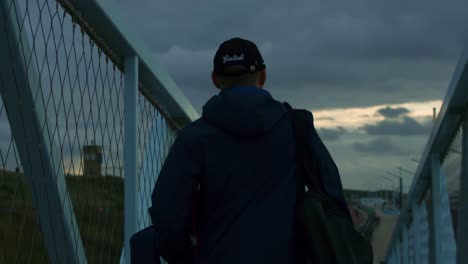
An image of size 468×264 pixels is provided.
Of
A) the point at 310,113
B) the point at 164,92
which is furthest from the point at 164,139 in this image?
the point at 310,113

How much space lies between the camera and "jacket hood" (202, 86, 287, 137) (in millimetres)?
2346

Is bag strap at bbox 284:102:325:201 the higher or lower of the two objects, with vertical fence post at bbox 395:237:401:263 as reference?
higher

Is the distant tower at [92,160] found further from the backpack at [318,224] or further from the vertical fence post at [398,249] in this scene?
the vertical fence post at [398,249]

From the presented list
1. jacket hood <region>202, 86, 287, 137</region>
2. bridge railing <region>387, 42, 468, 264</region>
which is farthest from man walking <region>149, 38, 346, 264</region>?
bridge railing <region>387, 42, 468, 264</region>

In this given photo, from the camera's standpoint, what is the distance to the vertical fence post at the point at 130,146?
3.61 metres

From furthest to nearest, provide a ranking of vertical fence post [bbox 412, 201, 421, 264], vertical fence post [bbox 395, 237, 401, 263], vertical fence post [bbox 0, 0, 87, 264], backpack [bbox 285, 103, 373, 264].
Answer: vertical fence post [bbox 395, 237, 401, 263], vertical fence post [bbox 412, 201, 421, 264], vertical fence post [bbox 0, 0, 87, 264], backpack [bbox 285, 103, 373, 264]

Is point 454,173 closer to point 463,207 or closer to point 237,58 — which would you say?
point 463,207

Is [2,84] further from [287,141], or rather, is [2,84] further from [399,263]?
[399,263]

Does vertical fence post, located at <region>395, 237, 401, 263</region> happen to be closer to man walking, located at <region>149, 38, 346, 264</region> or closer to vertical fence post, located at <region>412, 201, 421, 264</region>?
vertical fence post, located at <region>412, 201, 421, 264</region>

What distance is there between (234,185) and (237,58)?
385 mm

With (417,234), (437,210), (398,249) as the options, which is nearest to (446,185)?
(437,210)

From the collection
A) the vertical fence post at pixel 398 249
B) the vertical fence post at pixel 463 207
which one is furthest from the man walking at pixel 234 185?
the vertical fence post at pixel 398 249

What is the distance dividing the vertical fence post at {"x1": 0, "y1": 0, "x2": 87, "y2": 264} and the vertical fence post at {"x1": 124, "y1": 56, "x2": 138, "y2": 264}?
0.51 meters

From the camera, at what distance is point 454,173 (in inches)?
198
